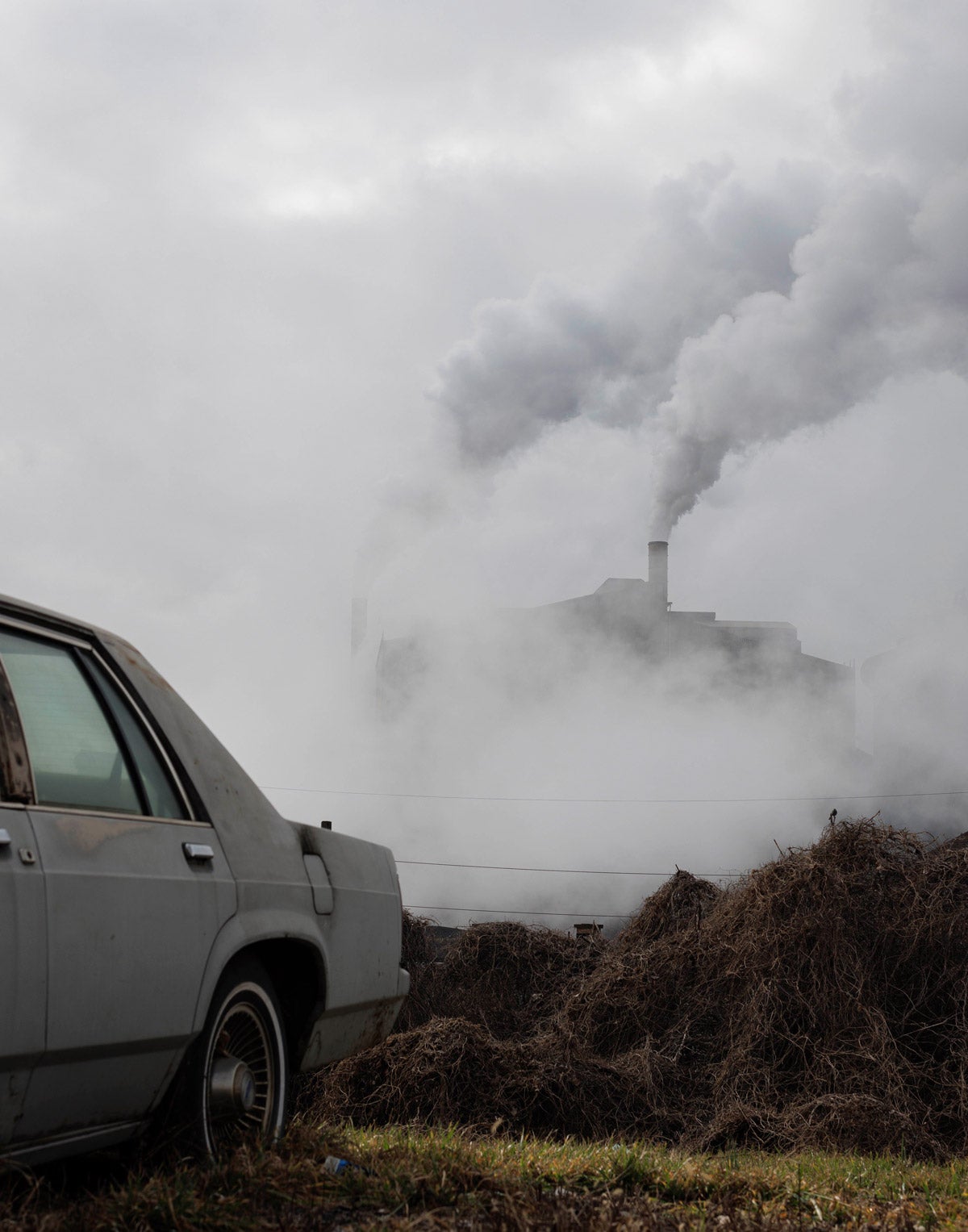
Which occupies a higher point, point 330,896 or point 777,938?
point 330,896

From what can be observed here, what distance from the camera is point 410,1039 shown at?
359 inches

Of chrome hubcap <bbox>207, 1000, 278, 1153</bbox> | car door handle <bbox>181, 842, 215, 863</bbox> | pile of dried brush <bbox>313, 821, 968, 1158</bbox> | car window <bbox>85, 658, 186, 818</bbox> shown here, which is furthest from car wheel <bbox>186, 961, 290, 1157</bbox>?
pile of dried brush <bbox>313, 821, 968, 1158</bbox>

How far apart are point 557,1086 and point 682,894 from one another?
407 cm

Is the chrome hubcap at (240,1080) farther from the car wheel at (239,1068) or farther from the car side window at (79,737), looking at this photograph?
the car side window at (79,737)

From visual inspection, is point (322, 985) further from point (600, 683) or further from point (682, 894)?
point (600, 683)

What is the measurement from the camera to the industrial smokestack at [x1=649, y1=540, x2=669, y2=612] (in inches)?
1357

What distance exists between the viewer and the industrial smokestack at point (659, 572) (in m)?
34.5

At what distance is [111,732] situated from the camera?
3105 millimetres

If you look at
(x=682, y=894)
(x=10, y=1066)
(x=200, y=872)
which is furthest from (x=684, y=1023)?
(x=10, y=1066)

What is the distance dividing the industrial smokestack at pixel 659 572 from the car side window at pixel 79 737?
31792 millimetres

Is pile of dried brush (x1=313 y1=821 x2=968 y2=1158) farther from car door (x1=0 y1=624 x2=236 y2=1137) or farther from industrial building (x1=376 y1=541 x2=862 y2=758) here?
industrial building (x1=376 y1=541 x2=862 y2=758)

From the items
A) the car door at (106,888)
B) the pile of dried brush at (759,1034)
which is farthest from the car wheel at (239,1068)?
the pile of dried brush at (759,1034)


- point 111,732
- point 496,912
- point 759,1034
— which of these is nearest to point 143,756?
point 111,732

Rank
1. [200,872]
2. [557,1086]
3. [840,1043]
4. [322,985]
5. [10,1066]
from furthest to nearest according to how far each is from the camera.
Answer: [840,1043] → [557,1086] → [322,985] → [200,872] → [10,1066]
